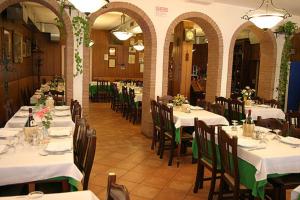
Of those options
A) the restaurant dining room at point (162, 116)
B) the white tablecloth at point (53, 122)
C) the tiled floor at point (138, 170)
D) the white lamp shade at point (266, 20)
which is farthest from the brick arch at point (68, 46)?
the white lamp shade at point (266, 20)

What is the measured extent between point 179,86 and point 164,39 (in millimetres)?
3071

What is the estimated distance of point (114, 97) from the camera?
34.5 feet

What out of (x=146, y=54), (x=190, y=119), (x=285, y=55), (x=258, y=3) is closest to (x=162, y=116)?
(x=190, y=119)

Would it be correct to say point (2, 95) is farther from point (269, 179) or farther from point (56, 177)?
point (269, 179)

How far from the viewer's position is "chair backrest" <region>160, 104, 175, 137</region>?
4.84m

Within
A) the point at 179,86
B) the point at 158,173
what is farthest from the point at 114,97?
the point at 158,173

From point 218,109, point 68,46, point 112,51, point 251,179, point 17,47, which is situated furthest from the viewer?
point 112,51

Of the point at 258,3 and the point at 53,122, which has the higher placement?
the point at 258,3

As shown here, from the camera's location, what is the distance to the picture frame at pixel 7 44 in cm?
673

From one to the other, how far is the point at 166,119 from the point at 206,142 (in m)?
1.60

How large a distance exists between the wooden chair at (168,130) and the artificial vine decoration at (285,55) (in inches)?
170

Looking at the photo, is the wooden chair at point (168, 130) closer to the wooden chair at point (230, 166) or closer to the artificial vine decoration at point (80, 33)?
the wooden chair at point (230, 166)

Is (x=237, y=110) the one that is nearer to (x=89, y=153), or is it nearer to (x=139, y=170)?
(x=139, y=170)

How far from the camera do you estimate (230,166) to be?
10.2 ft
